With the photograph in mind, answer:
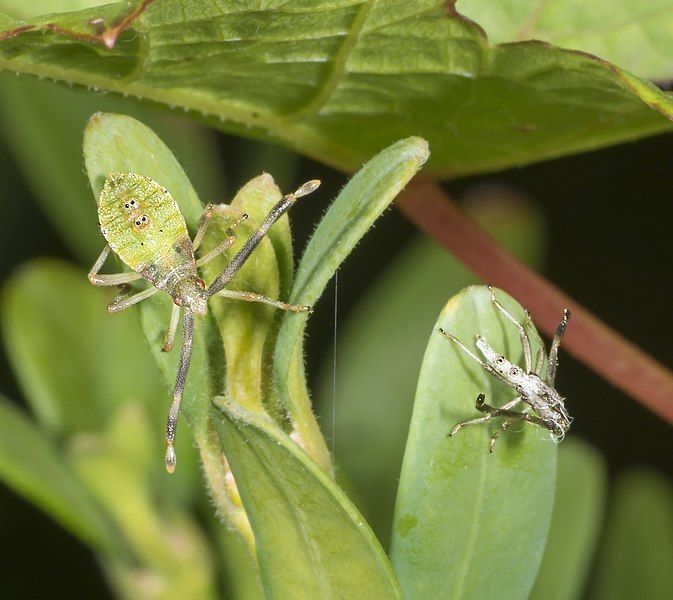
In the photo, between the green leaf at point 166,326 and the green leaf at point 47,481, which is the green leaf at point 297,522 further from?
the green leaf at point 47,481

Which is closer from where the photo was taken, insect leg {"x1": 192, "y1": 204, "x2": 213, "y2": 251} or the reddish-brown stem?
insect leg {"x1": 192, "y1": 204, "x2": 213, "y2": 251}

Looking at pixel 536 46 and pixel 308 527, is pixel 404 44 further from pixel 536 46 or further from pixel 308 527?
pixel 308 527

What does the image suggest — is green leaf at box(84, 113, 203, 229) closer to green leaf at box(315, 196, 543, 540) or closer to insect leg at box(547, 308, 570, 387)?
insect leg at box(547, 308, 570, 387)

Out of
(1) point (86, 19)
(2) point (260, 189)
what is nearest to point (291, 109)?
(2) point (260, 189)

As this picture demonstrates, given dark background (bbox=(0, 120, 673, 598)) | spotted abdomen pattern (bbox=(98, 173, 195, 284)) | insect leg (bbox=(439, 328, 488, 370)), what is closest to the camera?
insect leg (bbox=(439, 328, 488, 370))

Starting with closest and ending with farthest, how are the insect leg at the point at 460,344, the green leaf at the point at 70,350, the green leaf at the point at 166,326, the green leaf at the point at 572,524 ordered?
1. the insect leg at the point at 460,344
2. the green leaf at the point at 166,326
3. the green leaf at the point at 572,524
4. the green leaf at the point at 70,350

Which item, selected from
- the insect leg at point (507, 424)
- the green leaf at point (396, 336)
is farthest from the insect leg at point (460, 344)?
the green leaf at point (396, 336)

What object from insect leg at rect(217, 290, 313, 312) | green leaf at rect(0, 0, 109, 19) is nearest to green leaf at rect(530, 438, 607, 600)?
insect leg at rect(217, 290, 313, 312)
